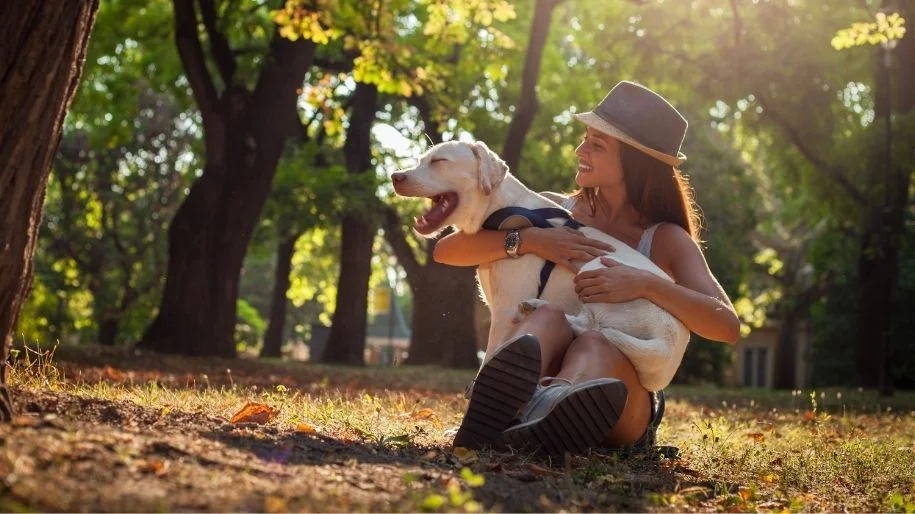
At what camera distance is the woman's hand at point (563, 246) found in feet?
17.7

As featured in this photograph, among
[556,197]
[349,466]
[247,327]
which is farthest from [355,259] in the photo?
[247,327]

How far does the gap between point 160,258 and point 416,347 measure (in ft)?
39.7

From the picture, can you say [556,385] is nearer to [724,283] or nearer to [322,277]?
[724,283]

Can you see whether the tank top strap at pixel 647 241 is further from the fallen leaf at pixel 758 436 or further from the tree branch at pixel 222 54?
the tree branch at pixel 222 54

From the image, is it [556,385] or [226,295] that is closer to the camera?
[556,385]

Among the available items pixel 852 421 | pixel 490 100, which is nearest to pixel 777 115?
pixel 490 100

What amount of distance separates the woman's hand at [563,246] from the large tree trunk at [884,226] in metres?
14.0

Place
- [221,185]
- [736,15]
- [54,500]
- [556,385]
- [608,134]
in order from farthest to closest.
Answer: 1. [736,15]
2. [221,185]
3. [608,134]
4. [556,385]
5. [54,500]

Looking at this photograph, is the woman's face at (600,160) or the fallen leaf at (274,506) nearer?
the fallen leaf at (274,506)

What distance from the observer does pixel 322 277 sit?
38.8 meters

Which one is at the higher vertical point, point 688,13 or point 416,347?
point 688,13

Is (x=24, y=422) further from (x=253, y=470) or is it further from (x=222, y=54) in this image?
(x=222, y=54)

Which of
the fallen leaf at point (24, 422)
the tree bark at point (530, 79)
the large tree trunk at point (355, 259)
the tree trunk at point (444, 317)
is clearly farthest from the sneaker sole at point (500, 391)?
the large tree trunk at point (355, 259)

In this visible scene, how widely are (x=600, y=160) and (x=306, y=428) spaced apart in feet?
6.33
